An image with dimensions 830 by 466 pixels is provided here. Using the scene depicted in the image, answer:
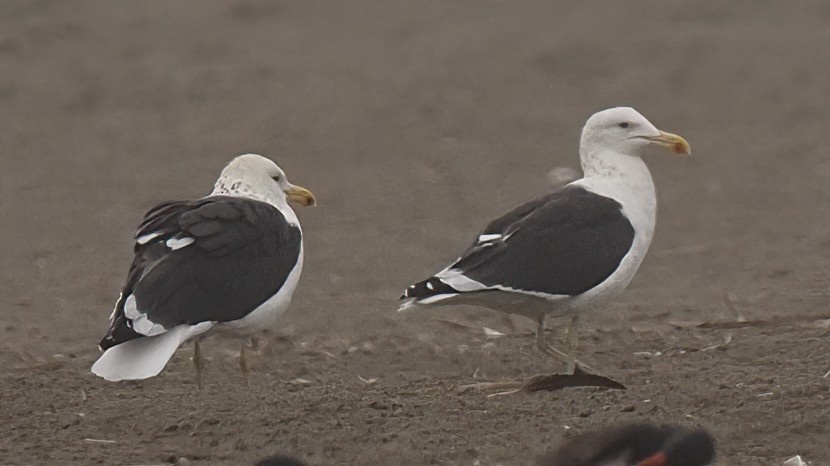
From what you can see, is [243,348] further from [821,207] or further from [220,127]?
[220,127]

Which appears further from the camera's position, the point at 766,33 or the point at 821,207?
the point at 766,33

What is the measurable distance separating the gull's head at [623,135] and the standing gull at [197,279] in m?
1.61

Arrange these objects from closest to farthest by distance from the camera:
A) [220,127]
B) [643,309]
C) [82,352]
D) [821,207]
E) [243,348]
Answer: [243,348], [82,352], [643,309], [821,207], [220,127]

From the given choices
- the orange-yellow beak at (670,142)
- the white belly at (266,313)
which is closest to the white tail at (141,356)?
the white belly at (266,313)

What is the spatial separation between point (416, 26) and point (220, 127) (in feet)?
9.49

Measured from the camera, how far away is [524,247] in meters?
8.52

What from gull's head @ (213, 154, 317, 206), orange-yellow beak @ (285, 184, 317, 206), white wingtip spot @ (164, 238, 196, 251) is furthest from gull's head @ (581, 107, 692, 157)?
white wingtip spot @ (164, 238, 196, 251)

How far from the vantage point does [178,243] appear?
27.0 feet

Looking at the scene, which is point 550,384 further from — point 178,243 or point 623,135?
point 178,243

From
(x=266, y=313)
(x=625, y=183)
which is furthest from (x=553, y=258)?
(x=266, y=313)

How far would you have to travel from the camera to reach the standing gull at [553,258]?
844 cm

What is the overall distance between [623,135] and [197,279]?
2.40m

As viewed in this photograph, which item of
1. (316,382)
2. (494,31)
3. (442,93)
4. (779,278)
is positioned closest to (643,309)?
(779,278)

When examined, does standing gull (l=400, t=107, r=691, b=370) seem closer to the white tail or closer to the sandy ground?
the sandy ground
